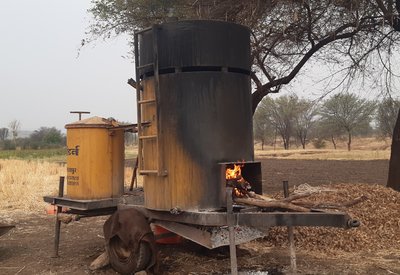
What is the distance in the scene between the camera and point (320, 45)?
11.1 metres

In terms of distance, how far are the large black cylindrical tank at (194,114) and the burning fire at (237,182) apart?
0.19 metres

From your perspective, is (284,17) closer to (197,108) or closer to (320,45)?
(320,45)

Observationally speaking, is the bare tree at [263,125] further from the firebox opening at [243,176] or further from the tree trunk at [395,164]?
the firebox opening at [243,176]

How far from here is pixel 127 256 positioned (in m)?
5.90

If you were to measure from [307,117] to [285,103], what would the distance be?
488 cm

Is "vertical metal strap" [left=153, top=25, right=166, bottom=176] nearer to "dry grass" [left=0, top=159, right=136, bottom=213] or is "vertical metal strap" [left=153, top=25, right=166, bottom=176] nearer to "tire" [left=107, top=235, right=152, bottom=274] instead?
"tire" [left=107, top=235, right=152, bottom=274]

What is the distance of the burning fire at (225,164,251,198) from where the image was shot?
550 cm

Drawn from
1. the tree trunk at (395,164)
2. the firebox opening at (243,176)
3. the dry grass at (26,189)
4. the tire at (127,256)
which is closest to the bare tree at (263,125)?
the dry grass at (26,189)

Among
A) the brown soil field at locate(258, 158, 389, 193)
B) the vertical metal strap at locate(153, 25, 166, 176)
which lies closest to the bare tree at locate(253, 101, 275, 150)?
the brown soil field at locate(258, 158, 389, 193)

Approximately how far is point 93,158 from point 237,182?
244 cm

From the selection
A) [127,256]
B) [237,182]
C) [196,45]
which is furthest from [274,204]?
[127,256]

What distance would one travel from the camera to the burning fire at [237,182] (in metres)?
5.50

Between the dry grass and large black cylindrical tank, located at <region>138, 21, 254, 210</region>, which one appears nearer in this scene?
large black cylindrical tank, located at <region>138, 21, 254, 210</region>

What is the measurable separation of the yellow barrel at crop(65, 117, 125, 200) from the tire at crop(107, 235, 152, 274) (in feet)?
3.39
